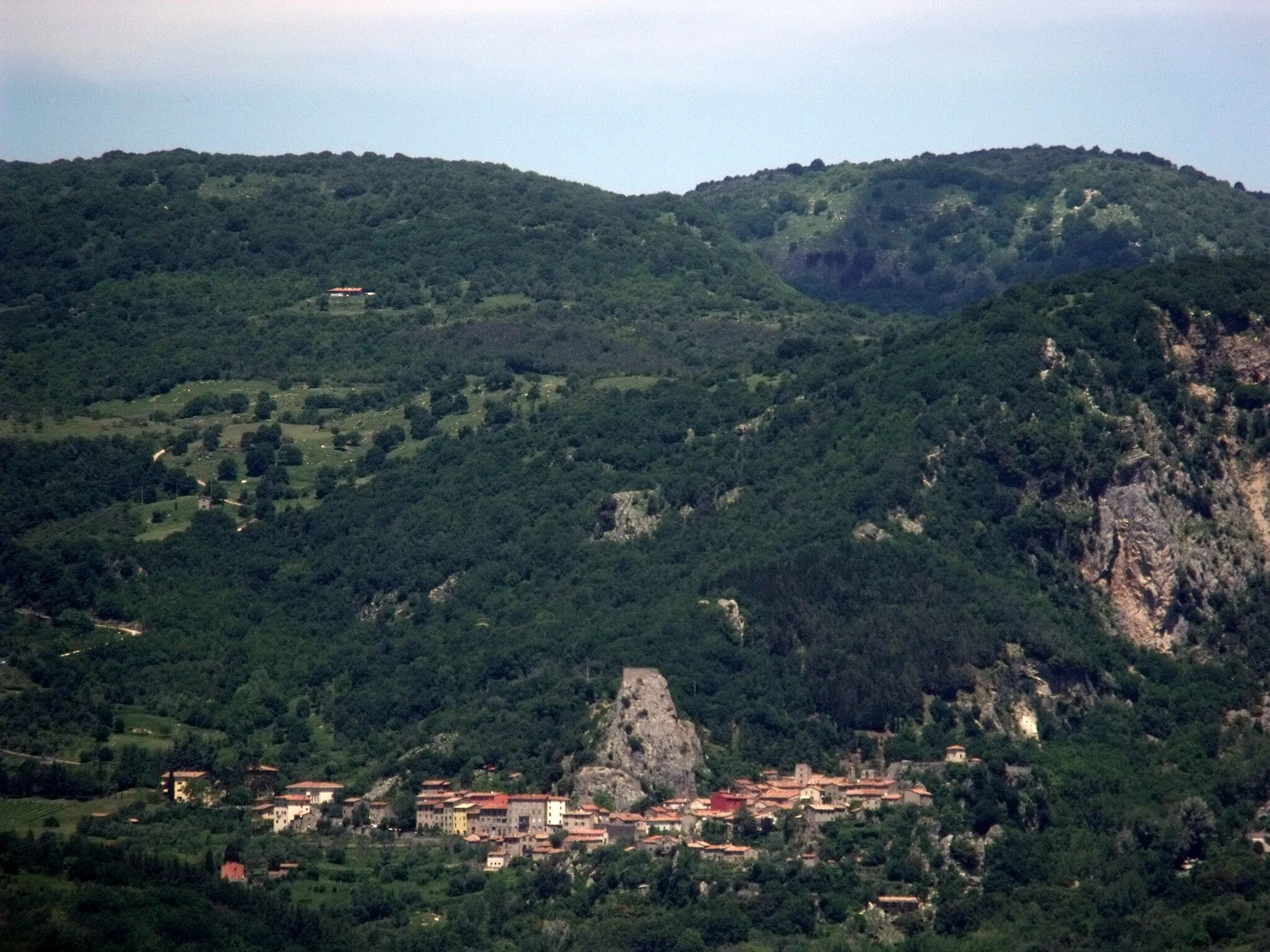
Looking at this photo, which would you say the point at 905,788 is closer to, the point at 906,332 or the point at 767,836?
the point at 767,836

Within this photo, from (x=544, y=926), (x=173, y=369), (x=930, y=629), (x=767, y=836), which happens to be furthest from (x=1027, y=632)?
(x=173, y=369)

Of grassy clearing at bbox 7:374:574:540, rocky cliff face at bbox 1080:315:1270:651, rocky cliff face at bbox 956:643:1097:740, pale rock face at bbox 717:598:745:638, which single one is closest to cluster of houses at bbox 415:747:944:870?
rocky cliff face at bbox 956:643:1097:740

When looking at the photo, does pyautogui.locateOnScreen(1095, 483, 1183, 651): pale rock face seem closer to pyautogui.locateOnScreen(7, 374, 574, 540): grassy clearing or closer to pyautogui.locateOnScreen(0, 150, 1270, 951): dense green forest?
pyautogui.locateOnScreen(0, 150, 1270, 951): dense green forest

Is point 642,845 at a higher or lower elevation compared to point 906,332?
lower

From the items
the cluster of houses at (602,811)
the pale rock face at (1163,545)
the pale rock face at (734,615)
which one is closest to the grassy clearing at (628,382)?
the pale rock face at (734,615)

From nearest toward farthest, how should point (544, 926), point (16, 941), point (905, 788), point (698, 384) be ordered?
1. point (16, 941)
2. point (544, 926)
3. point (905, 788)
4. point (698, 384)

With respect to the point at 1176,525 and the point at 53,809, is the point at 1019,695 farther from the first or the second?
the point at 53,809

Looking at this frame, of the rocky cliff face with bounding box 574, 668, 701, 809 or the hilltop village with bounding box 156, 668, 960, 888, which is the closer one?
the hilltop village with bounding box 156, 668, 960, 888
